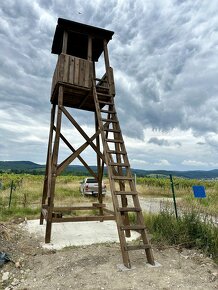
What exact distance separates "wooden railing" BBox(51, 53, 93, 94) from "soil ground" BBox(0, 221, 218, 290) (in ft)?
16.4

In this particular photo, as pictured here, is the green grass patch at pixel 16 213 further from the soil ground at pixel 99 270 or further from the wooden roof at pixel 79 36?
the wooden roof at pixel 79 36

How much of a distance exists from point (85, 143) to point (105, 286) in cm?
488

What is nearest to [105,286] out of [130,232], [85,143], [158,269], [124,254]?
[124,254]

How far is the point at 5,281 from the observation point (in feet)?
14.6

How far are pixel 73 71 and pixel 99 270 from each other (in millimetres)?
5898

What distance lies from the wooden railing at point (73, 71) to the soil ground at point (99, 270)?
16.4 ft

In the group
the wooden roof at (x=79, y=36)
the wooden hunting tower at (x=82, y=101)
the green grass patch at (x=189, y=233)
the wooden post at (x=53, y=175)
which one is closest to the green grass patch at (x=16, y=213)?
the wooden hunting tower at (x=82, y=101)

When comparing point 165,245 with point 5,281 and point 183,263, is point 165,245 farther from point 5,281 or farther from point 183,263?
point 5,281

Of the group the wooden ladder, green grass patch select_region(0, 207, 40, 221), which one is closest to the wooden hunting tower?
the wooden ladder

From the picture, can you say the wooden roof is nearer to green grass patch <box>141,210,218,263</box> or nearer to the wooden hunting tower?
the wooden hunting tower

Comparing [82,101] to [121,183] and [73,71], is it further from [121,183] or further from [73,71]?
[121,183]

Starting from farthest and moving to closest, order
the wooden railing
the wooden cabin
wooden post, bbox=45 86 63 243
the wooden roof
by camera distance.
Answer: the wooden roof
the wooden cabin
the wooden railing
wooden post, bbox=45 86 63 243

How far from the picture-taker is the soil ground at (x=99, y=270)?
4.21 meters

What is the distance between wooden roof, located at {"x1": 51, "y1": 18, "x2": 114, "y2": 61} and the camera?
818 cm
